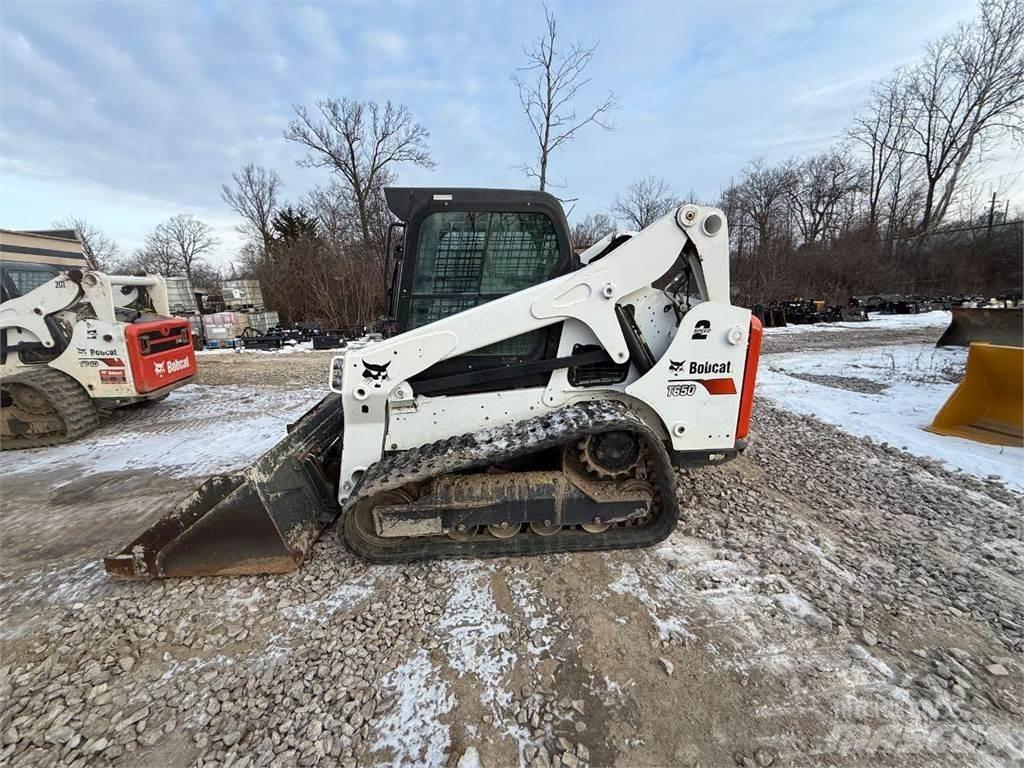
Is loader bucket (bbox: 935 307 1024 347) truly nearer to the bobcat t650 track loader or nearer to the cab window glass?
the bobcat t650 track loader

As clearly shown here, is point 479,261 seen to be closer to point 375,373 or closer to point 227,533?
point 375,373

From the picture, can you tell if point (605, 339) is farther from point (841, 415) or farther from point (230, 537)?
point (841, 415)

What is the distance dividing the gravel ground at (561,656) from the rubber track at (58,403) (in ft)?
10.5

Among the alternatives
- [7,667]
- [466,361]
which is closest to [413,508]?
[466,361]

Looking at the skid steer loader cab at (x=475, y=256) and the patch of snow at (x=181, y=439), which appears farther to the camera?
the patch of snow at (x=181, y=439)

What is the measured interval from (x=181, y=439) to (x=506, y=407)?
15.6ft

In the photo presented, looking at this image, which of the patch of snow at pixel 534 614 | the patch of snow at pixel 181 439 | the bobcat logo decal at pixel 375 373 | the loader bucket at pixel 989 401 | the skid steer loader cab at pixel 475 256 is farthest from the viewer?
the patch of snow at pixel 181 439

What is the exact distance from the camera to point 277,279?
71.6 feet

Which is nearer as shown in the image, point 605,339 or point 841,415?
point 605,339

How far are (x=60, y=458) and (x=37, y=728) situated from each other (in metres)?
4.47

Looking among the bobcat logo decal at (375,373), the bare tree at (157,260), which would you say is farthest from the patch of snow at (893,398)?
the bare tree at (157,260)

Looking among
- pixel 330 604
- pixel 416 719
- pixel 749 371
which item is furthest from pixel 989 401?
pixel 330 604

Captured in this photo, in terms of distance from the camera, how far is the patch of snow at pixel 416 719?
1.70m

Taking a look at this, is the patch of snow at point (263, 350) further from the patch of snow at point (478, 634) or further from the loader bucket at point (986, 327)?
the loader bucket at point (986, 327)
